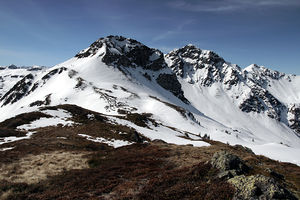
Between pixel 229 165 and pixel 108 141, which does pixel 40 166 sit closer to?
pixel 108 141

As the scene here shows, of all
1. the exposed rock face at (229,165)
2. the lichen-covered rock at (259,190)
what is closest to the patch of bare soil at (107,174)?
the exposed rock face at (229,165)

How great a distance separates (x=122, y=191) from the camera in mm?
14102

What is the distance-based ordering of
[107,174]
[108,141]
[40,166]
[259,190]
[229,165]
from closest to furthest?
[259,190] < [229,165] < [107,174] < [40,166] < [108,141]

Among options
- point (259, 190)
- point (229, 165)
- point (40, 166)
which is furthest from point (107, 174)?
point (259, 190)

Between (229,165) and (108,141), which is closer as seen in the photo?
(229,165)

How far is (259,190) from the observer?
Result: 10.4 metres

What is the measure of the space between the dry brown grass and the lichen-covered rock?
15.9m

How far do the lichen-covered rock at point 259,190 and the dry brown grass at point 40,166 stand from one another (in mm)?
15899

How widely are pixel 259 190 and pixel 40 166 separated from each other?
20.4m

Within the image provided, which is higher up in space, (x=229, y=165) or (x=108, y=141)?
(x=229, y=165)

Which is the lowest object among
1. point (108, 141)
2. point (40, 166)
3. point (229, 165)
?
point (40, 166)

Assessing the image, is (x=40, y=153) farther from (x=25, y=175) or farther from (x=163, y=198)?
(x=163, y=198)

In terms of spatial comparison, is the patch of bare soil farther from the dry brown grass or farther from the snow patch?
the snow patch

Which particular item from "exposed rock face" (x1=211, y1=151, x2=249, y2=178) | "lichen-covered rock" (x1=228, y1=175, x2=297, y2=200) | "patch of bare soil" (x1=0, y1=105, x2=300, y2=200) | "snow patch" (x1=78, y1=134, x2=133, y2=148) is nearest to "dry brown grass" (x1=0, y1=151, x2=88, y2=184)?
"patch of bare soil" (x1=0, y1=105, x2=300, y2=200)
